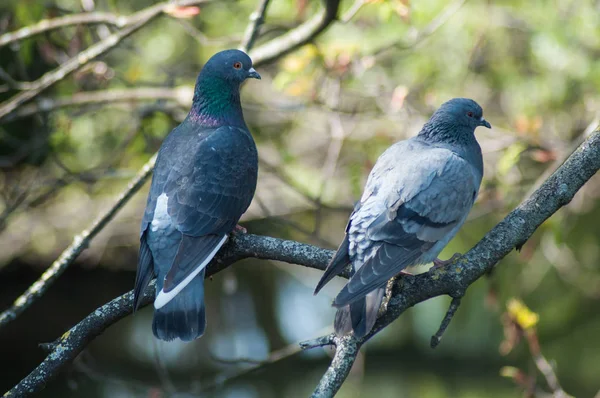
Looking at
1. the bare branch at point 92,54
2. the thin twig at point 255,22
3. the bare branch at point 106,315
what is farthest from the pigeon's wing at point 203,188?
the bare branch at point 92,54

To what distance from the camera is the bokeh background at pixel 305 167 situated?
7.18 metres

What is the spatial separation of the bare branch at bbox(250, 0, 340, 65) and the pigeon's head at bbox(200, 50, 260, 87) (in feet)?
2.35

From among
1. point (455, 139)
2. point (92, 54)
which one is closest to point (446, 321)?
point (455, 139)

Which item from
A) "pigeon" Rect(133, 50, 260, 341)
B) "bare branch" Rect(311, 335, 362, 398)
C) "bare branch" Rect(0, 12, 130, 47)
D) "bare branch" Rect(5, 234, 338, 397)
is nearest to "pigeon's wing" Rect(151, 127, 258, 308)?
"pigeon" Rect(133, 50, 260, 341)

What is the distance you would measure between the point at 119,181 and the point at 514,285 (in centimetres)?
650

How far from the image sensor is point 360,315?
3447mm

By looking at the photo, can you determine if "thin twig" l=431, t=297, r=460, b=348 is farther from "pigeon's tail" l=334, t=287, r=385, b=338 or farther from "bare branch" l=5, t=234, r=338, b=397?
"bare branch" l=5, t=234, r=338, b=397

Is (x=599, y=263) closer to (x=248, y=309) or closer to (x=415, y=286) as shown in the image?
(x=248, y=309)

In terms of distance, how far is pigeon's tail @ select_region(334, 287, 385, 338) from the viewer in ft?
11.1

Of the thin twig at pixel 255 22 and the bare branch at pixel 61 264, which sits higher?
the thin twig at pixel 255 22

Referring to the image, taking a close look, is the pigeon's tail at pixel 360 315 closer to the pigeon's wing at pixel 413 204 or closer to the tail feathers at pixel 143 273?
the pigeon's wing at pixel 413 204

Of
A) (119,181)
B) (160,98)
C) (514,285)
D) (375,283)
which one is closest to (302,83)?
(160,98)

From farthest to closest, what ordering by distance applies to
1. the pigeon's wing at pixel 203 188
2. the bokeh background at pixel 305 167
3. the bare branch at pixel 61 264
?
1. the bokeh background at pixel 305 167
2. the bare branch at pixel 61 264
3. the pigeon's wing at pixel 203 188

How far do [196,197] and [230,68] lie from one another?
1207 mm
